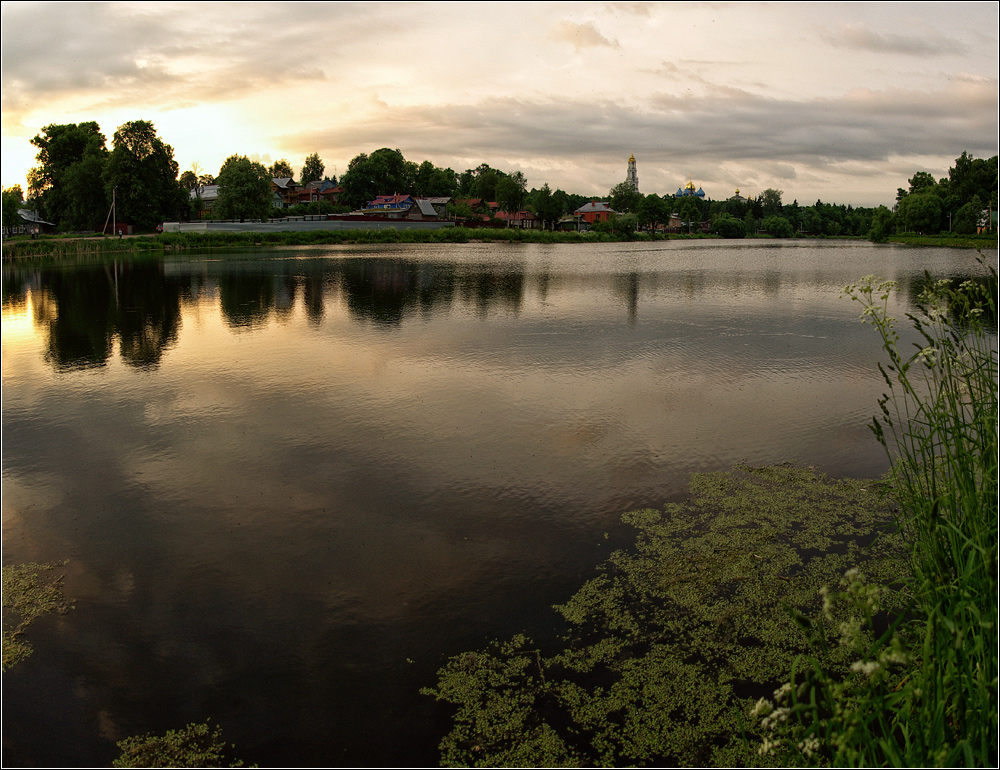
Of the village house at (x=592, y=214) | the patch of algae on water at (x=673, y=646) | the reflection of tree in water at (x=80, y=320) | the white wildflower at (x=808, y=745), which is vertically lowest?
the patch of algae on water at (x=673, y=646)

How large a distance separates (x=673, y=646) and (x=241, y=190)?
94.3 meters

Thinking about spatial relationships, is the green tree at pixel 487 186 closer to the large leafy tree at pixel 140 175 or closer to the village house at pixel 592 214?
the village house at pixel 592 214

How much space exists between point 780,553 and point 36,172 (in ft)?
360

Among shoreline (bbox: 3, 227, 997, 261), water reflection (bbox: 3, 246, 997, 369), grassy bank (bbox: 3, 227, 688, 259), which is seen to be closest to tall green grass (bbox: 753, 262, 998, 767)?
water reflection (bbox: 3, 246, 997, 369)

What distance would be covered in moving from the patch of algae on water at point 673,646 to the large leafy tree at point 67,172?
91.0m

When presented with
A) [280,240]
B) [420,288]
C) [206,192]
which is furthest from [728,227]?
[420,288]

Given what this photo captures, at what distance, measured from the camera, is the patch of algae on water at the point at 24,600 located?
5414 millimetres

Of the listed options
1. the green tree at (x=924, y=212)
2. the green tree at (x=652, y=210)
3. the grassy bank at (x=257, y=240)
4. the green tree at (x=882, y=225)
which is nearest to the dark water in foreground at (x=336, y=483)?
the grassy bank at (x=257, y=240)

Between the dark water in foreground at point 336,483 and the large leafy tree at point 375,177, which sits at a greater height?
the large leafy tree at point 375,177

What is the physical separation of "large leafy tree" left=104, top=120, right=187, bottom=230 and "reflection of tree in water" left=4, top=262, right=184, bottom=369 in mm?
46797

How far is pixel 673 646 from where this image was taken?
533cm

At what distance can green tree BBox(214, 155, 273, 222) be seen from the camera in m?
89.1

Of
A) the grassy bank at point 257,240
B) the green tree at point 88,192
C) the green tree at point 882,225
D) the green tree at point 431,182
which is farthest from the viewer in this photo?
the green tree at point 431,182

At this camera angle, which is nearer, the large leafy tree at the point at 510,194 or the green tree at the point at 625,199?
the large leafy tree at the point at 510,194
